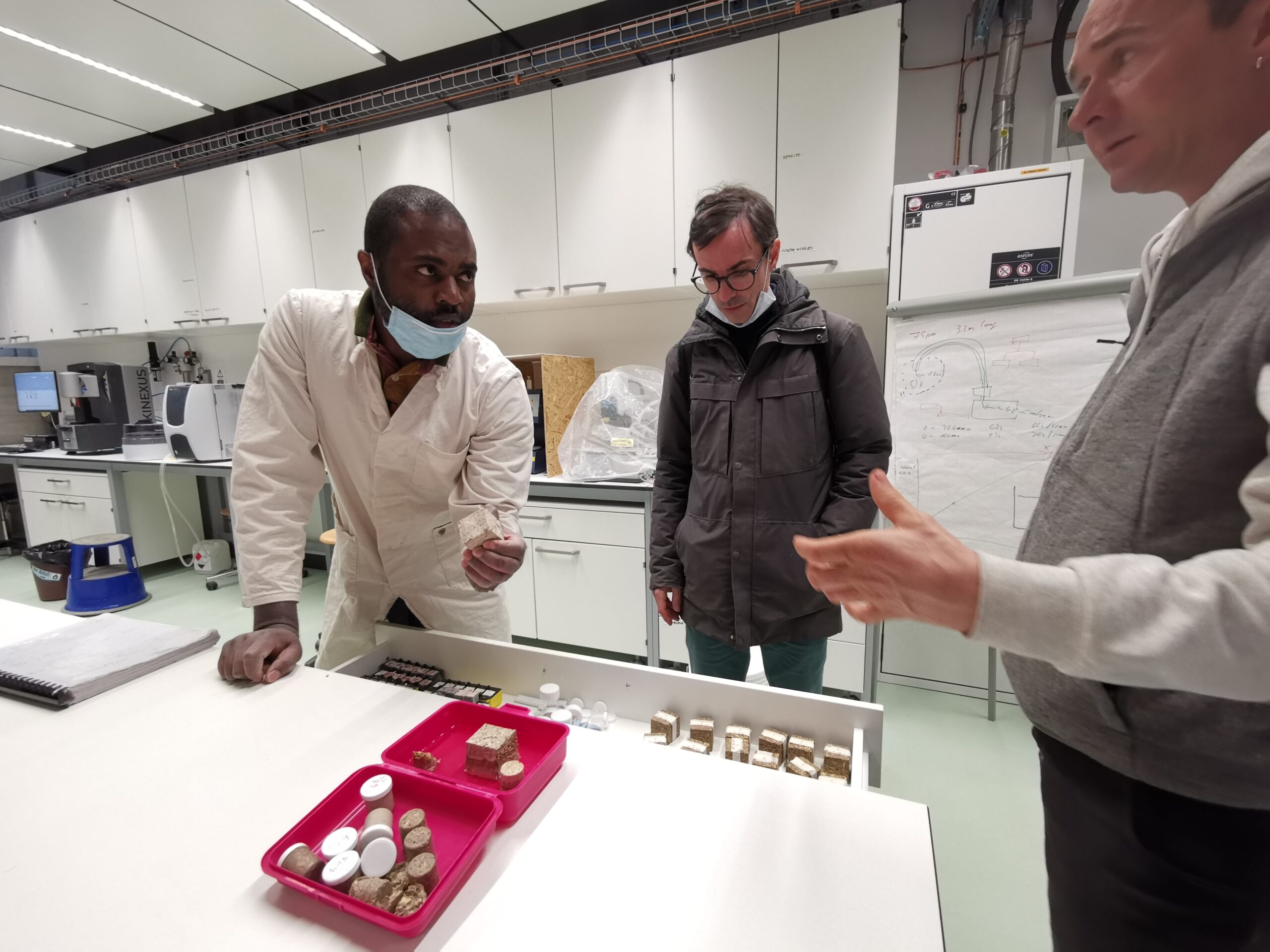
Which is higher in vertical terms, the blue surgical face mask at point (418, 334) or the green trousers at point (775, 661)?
the blue surgical face mask at point (418, 334)

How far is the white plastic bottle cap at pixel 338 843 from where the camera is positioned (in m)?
0.58

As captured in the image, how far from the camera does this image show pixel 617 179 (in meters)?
2.44

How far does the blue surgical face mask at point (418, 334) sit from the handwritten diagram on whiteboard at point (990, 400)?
1.57 meters

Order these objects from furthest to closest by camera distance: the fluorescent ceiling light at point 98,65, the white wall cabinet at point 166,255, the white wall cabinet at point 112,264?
the white wall cabinet at point 112,264, the white wall cabinet at point 166,255, the fluorescent ceiling light at point 98,65

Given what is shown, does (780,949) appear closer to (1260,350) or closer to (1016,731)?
(1260,350)

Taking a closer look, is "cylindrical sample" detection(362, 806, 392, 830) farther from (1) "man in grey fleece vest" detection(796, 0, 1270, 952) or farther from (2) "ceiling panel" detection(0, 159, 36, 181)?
(2) "ceiling panel" detection(0, 159, 36, 181)

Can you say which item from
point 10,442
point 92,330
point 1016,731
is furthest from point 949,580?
point 10,442

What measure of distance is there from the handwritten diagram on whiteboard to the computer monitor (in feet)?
16.9

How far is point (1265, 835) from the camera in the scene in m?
0.50

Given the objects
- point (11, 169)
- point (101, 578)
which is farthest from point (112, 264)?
point (101, 578)

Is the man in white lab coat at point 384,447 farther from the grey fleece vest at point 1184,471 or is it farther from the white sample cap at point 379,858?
the grey fleece vest at point 1184,471

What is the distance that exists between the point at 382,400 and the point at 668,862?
→ 981 mm

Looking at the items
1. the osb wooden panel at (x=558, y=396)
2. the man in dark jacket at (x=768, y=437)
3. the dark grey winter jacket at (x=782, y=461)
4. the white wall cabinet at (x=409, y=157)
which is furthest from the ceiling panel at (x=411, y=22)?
the dark grey winter jacket at (x=782, y=461)

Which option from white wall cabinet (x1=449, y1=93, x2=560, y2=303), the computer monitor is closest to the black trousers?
white wall cabinet (x1=449, y1=93, x2=560, y2=303)
